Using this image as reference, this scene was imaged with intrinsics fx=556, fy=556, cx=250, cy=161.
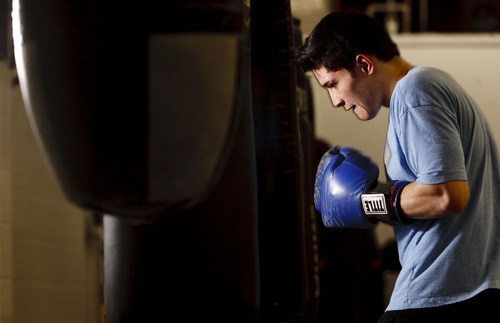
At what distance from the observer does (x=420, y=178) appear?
0.97 meters

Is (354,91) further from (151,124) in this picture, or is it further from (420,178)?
(151,124)

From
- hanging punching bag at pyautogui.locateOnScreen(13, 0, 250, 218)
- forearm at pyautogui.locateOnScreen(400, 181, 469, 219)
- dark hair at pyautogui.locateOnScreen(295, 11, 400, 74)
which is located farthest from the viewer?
dark hair at pyautogui.locateOnScreen(295, 11, 400, 74)

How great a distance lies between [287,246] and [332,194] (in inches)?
7.5

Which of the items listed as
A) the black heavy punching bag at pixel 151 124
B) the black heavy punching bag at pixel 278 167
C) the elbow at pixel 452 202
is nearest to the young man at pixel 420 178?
the elbow at pixel 452 202

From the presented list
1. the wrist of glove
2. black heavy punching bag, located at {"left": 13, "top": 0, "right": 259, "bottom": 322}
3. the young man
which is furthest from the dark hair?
black heavy punching bag, located at {"left": 13, "top": 0, "right": 259, "bottom": 322}

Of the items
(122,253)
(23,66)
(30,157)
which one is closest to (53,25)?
(23,66)

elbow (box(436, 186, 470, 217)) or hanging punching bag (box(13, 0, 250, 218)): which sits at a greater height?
hanging punching bag (box(13, 0, 250, 218))

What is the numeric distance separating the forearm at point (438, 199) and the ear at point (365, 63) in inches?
10.4

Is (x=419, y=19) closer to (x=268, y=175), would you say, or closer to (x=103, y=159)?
(x=268, y=175)

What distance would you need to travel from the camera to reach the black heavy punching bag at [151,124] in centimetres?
66

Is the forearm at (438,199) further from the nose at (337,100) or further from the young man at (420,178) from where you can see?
the nose at (337,100)

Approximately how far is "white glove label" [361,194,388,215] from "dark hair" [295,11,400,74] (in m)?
0.26

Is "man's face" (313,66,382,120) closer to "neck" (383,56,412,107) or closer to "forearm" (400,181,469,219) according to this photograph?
"neck" (383,56,412,107)

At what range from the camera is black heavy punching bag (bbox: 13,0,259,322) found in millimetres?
660
